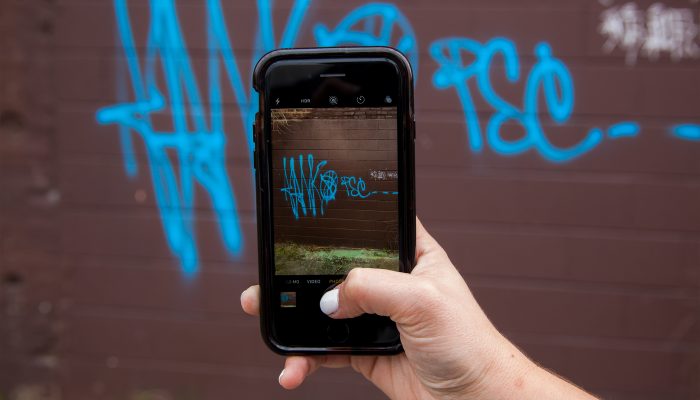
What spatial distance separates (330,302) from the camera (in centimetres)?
132

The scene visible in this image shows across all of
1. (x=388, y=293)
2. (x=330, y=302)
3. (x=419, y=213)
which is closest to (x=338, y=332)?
(x=330, y=302)

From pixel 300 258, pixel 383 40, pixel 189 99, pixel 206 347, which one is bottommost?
pixel 206 347

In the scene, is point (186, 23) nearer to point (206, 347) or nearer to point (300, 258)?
point (206, 347)

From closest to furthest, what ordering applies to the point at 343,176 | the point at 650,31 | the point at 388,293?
the point at 388,293
the point at 343,176
the point at 650,31

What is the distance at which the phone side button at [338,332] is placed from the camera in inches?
53.7

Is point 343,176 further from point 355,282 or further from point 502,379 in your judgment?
point 502,379

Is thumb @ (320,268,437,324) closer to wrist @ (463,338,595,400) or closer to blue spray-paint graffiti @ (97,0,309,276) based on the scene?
wrist @ (463,338,595,400)

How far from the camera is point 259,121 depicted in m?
1.36

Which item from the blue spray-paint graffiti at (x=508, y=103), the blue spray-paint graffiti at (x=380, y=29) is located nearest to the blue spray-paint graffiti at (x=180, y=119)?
the blue spray-paint graffiti at (x=380, y=29)

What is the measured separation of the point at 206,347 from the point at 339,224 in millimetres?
1879

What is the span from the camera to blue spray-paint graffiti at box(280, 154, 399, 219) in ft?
4.46

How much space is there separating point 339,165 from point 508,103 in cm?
155

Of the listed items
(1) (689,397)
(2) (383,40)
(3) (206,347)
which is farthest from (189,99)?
(1) (689,397)

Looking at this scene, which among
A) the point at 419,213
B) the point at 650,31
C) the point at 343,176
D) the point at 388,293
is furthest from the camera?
the point at 419,213
